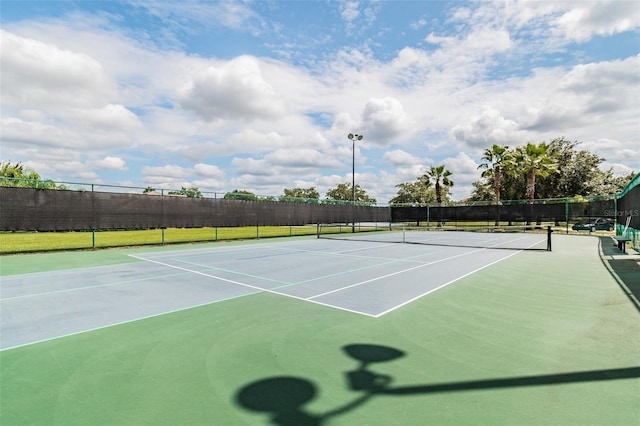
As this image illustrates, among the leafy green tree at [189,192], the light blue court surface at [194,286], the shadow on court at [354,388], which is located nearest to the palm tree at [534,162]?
the light blue court surface at [194,286]

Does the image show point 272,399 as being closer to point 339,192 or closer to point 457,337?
point 457,337

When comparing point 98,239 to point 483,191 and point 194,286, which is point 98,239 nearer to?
point 194,286

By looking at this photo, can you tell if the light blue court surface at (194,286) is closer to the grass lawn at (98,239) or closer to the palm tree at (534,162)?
the grass lawn at (98,239)

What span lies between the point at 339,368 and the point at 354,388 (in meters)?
0.40

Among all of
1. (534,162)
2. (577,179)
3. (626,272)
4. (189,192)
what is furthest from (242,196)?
(577,179)

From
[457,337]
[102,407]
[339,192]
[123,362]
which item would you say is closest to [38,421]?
[102,407]

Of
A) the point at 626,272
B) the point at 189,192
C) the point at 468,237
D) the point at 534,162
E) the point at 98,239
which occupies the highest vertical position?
the point at 534,162

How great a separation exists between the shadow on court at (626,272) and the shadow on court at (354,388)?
369 cm

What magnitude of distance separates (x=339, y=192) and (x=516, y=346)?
6983 cm

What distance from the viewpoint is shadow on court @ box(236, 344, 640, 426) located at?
2639 millimetres

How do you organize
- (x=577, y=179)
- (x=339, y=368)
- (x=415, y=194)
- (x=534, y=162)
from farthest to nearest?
1. (x=415, y=194)
2. (x=577, y=179)
3. (x=534, y=162)
4. (x=339, y=368)

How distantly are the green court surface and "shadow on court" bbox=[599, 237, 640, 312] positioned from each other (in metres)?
0.88

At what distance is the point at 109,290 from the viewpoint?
23.1 feet

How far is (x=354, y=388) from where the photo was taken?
3.02 metres
